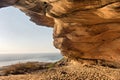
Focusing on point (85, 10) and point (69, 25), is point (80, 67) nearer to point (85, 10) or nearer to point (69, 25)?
point (69, 25)

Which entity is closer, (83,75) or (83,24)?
(83,24)

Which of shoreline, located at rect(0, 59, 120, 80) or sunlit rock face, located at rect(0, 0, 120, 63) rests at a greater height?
sunlit rock face, located at rect(0, 0, 120, 63)

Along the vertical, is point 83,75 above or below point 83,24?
below

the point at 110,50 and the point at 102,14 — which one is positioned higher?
the point at 102,14

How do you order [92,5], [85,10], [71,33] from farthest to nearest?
[71,33]
[85,10]
[92,5]

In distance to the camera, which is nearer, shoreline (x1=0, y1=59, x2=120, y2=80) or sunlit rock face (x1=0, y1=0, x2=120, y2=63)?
sunlit rock face (x1=0, y1=0, x2=120, y2=63)

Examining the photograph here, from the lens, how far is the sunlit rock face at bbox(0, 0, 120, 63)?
19656mm

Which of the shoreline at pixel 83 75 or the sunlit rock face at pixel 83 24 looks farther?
A: the shoreline at pixel 83 75

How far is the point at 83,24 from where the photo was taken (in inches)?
1010

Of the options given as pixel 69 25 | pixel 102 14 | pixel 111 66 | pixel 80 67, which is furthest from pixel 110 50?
pixel 102 14

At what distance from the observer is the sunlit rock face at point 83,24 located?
1966 cm

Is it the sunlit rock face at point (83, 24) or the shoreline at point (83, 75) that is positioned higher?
the sunlit rock face at point (83, 24)

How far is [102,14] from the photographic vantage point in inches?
792

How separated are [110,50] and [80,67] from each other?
14.4 ft
